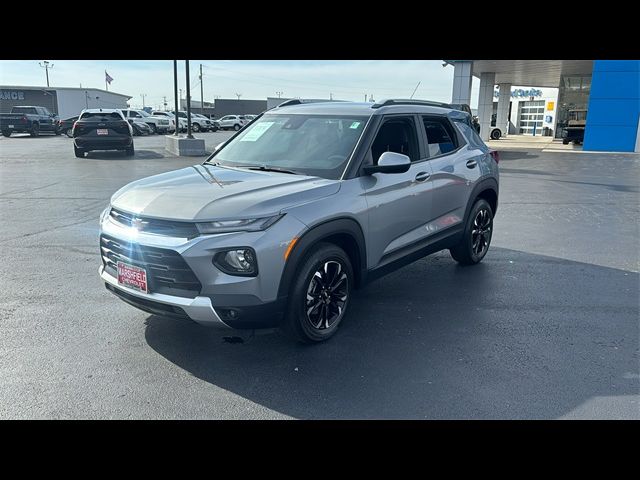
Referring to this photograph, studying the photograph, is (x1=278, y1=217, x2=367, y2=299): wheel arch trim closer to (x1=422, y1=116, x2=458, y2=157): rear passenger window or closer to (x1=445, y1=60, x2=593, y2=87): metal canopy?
(x1=422, y1=116, x2=458, y2=157): rear passenger window

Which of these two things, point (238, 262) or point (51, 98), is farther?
point (51, 98)

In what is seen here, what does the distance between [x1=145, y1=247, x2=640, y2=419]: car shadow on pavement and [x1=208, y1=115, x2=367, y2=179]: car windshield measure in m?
1.41

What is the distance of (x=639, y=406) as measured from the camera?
10.7 feet

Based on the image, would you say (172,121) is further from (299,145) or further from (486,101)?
(299,145)

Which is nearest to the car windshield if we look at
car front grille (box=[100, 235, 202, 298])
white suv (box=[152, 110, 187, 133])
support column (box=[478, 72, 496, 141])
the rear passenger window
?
the rear passenger window

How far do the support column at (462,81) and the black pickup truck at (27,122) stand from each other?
25.6 metres

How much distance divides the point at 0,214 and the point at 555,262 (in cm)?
865

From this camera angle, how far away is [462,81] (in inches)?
1020

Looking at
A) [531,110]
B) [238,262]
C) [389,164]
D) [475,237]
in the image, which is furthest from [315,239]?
[531,110]

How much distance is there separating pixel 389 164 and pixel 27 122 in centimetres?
3432

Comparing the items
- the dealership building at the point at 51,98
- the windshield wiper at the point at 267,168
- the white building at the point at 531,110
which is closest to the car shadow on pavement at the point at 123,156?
the windshield wiper at the point at 267,168

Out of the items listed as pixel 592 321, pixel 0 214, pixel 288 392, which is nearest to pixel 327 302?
pixel 288 392

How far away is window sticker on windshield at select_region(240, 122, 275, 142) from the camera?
16.5 ft
